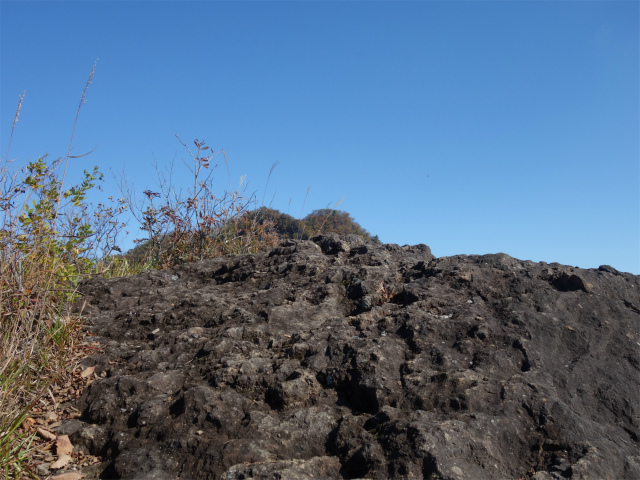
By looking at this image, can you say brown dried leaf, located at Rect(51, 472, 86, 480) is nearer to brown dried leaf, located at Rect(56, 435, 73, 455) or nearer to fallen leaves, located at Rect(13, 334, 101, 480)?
fallen leaves, located at Rect(13, 334, 101, 480)

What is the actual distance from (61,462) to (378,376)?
5.58 feet

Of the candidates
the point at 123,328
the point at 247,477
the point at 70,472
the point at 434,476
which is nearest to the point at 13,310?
the point at 123,328

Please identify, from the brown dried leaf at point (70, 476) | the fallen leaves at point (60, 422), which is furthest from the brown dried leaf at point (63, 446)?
the brown dried leaf at point (70, 476)

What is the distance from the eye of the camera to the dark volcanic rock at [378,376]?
2.26 meters

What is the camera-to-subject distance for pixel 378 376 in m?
2.72

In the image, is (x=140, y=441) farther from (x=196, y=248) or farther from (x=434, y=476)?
(x=196, y=248)

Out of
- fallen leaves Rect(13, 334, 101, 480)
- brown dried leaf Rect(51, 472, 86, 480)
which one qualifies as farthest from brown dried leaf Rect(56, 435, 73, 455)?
brown dried leaf Rect(51, 472, 86, 480)

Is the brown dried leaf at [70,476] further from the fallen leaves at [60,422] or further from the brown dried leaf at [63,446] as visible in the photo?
the brown dried leaf at [63,446]

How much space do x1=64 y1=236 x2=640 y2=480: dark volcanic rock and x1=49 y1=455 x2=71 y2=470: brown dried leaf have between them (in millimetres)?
117

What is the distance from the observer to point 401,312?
3316 millimetres

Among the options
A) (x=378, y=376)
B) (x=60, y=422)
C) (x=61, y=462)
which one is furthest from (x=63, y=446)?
(x=378, y=376)

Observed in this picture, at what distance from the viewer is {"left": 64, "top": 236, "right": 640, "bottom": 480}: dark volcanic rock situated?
226 cm

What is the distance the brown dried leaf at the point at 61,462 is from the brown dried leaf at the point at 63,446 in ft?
0.12

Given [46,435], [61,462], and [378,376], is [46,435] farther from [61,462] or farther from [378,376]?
[378,376]
